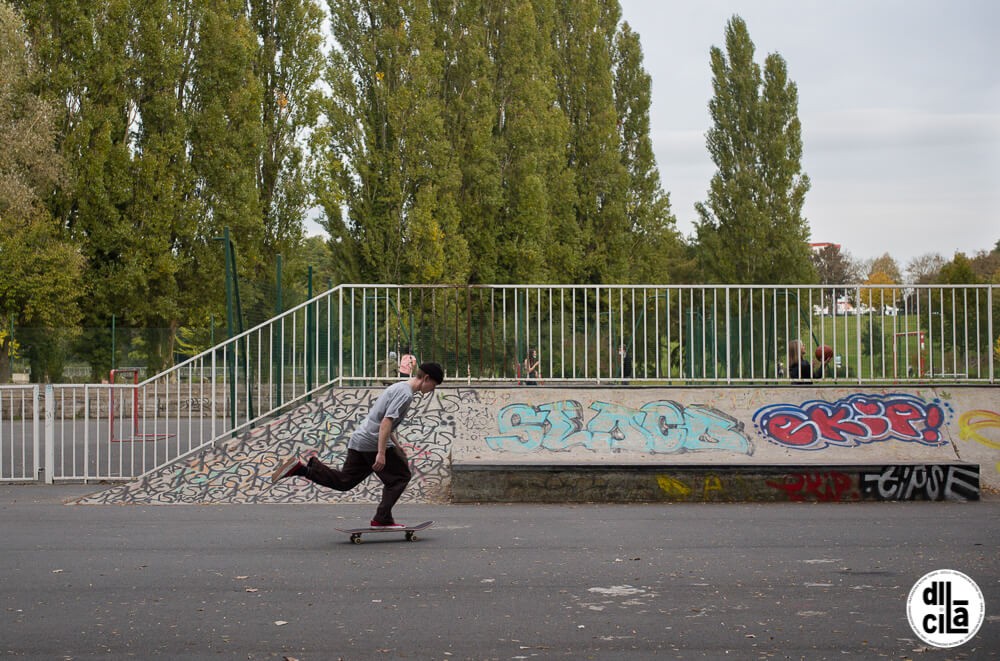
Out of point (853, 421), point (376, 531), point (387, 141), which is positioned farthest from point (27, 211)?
point (376, 531)

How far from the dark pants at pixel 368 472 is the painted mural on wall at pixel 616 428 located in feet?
14.2

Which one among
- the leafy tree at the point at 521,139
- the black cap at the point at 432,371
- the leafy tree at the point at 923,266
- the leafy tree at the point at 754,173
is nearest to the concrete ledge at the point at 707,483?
the black cap at the point at 432,371

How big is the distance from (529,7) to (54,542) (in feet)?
108

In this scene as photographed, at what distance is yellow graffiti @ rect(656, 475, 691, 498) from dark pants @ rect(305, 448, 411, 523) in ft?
13.5

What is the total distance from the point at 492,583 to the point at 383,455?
2.32 m

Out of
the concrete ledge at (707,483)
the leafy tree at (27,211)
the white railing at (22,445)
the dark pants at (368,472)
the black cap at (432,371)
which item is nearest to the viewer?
the black cap at (432,371)

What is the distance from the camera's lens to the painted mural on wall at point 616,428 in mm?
14664

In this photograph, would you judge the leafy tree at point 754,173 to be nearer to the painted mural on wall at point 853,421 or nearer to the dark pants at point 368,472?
the painted mural on wall at point 853,421

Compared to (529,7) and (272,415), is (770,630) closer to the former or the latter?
(272,415)

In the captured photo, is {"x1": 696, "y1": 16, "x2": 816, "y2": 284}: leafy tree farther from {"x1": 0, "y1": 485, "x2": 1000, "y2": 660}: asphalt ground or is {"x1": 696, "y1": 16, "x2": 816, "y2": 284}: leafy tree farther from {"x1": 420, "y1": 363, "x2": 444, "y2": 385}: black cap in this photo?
{"x1": 420, "y1": 363, "x2": 444, "y2": 385}: black cap

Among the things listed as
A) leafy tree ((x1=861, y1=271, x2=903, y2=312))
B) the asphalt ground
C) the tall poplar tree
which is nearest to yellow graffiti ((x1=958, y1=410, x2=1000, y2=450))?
leafy tree ((x1=861, y1=271, x2=903, y2=312))

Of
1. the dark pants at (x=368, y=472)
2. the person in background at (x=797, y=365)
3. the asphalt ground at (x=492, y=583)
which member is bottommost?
the asphalt ground at (x=492, y=583)

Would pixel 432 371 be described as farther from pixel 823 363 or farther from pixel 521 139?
pixel 521 139

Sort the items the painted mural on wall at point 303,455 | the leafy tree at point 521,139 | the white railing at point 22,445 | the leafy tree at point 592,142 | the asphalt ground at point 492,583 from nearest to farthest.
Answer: the asphalt ground at point 492,583, the painted mural on wall at point 303,455, the white railing at point 22,445, the leafy tree at point 521,139, the leafy tree at point 592,142
